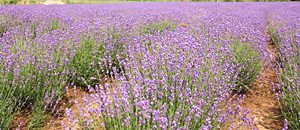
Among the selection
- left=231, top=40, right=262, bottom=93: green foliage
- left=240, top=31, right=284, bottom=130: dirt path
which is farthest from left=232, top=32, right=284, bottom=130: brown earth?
left=231, top=40, right=262, bottom=93: green foliage

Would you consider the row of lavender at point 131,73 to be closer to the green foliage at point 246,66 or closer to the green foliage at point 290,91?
the green foliage at point 246,66

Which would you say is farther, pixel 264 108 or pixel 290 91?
pixel 264 108

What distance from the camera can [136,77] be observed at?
1.74m

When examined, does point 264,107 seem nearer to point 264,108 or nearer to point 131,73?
point 264,108

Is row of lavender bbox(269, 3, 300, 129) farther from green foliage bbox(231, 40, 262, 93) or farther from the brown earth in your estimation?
green foliage bbox(231, 40, 262, 93)

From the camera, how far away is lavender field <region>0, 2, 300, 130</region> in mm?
1416

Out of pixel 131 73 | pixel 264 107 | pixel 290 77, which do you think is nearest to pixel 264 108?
pixel 264 107

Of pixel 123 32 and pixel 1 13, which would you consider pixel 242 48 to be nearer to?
pixel 123 32

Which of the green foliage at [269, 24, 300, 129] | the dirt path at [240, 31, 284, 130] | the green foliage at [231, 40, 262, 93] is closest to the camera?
the green foliage at [269, 24, 300, 129]

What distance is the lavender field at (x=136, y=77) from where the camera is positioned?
142 centimetres

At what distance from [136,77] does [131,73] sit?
0.28 m

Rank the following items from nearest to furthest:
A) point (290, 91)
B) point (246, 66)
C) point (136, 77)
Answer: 1. point (136, 77)
2. point (290, 91)
3. point (246, 66)

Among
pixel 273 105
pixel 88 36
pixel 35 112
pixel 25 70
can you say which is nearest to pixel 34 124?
pixel 35 112

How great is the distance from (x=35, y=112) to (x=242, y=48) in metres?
2.93
